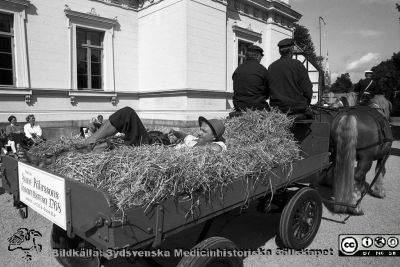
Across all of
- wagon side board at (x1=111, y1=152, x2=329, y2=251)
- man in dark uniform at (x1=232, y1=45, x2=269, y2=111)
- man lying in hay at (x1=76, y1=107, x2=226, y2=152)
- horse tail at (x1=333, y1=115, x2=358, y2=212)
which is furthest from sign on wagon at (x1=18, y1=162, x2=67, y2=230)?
horse tail at (x1=333, y1=115, x2=358, y2=212)

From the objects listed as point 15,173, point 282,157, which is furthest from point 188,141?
point 15,173

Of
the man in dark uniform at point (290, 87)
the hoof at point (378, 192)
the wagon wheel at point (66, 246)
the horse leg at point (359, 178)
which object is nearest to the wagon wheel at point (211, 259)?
the wagon wheel at point (66, 246)

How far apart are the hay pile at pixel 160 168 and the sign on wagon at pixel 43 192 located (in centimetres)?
13

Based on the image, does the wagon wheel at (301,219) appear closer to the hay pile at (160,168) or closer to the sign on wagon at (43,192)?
the hay pile at (160,168)

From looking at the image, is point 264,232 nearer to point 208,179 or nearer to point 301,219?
point 301,219

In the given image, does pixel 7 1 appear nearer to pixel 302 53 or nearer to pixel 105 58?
pixel 105 58

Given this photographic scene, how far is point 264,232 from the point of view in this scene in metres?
3.96

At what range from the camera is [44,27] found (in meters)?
9.70

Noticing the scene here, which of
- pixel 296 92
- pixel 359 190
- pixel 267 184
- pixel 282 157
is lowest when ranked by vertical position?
pixel 359 190

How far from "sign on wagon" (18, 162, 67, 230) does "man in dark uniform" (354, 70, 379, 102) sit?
20.9ft

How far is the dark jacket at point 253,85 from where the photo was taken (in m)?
3.94

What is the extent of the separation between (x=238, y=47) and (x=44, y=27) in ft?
25.6

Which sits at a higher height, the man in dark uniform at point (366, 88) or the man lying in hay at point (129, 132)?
the man in dark uniform at point (366, 88)

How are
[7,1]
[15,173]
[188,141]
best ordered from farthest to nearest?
[7,1] < [188,141] < [15,173]
